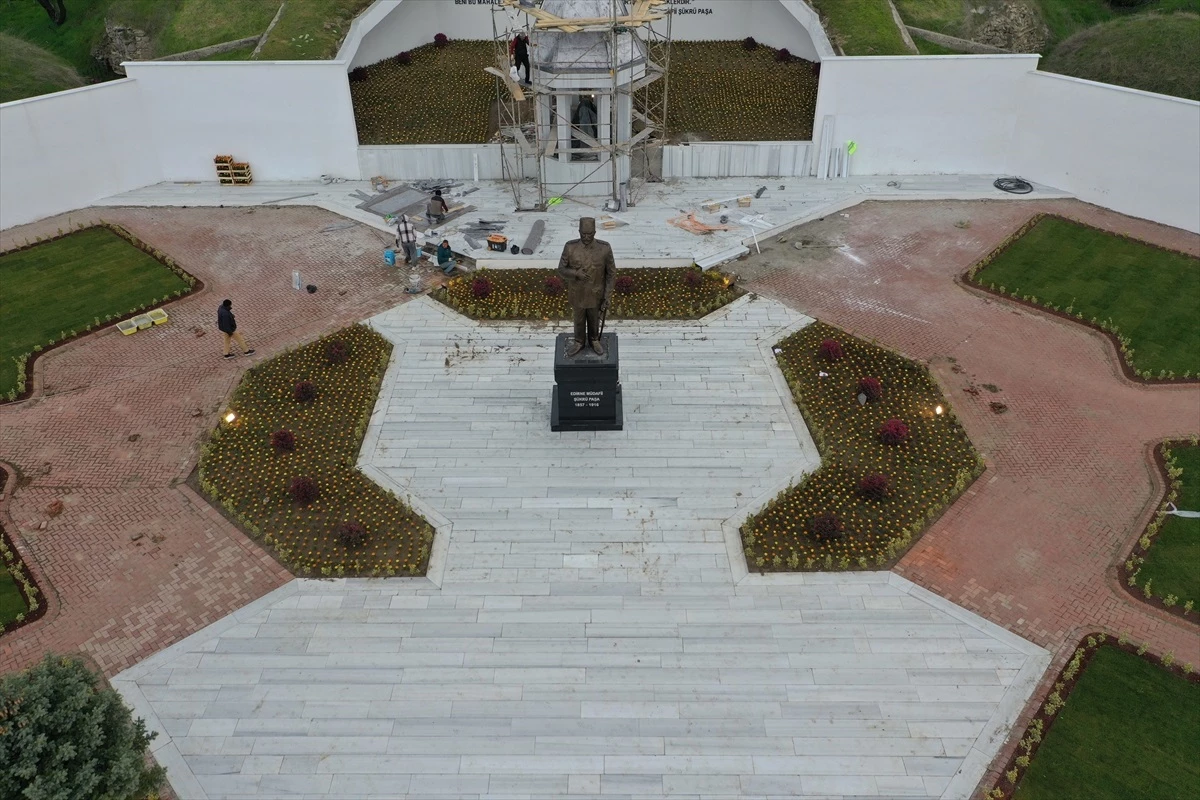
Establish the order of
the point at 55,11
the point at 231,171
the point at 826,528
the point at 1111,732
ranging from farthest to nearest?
the point at 55,11 < the point at 231,171 < the point at 826,528 < the point at 1111,732

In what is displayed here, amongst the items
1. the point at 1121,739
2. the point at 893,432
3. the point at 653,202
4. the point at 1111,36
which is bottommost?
the point at 1121,739

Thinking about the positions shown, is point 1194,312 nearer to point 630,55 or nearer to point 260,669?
point 630,55

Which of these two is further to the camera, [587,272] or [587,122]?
[587,122]

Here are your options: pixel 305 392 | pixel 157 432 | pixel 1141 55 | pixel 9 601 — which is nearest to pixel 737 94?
pixel 1141 55

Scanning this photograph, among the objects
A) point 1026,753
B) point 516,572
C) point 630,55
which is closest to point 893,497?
point 1026,753

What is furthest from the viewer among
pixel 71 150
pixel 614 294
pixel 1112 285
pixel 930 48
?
pixel 930 48

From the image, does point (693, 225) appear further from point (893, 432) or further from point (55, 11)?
point (55, 11)

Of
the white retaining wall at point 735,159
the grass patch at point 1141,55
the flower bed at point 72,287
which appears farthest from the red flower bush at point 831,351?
the grass patch at point 1141,55

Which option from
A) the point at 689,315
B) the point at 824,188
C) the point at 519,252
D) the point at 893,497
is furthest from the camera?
the point at 824,188
